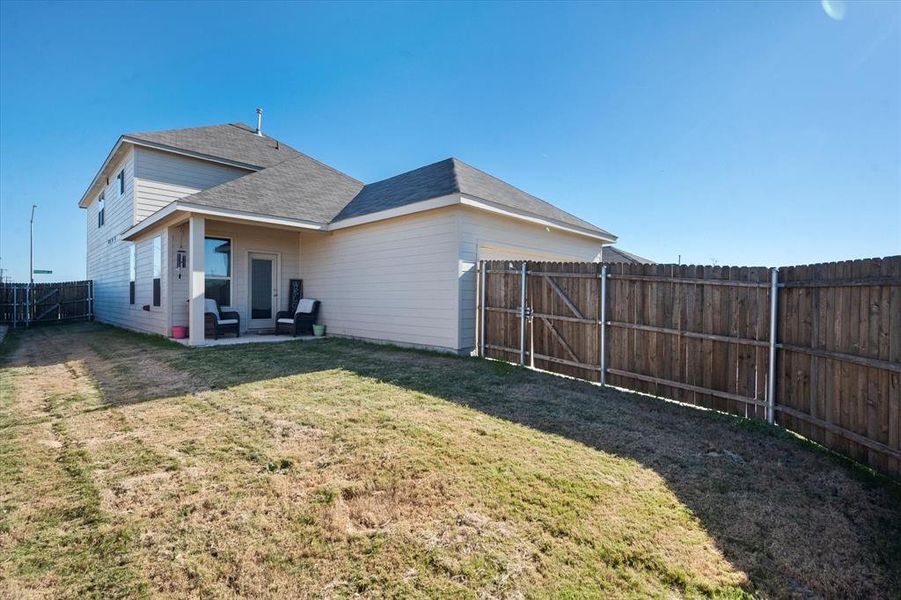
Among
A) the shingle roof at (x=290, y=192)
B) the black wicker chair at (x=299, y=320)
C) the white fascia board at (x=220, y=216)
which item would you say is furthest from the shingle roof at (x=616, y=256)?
the white fascia board at (x=220, y=216)

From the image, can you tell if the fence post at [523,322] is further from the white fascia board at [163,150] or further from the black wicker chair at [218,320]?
the white fascia board at [163,150]

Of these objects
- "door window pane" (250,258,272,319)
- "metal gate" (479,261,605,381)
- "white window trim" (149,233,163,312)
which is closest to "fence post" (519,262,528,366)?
"metal gate" (479,261,605,381)

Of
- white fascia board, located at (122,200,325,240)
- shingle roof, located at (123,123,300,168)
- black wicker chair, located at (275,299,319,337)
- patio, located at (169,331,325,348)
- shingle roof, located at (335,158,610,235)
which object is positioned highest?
shingle roof, located at (123,123,300,168)

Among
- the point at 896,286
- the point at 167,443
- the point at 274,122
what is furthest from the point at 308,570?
the point at 274,122

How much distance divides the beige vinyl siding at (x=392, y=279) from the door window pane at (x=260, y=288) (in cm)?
116

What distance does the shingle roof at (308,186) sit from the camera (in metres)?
8.93

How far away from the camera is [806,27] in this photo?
21.9 ft

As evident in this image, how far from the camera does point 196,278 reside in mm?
8570

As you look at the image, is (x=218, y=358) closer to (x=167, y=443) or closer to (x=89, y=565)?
(x=167, y=443)

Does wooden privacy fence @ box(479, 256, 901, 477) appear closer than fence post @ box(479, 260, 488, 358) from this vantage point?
Yes

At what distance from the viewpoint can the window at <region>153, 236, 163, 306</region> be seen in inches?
410

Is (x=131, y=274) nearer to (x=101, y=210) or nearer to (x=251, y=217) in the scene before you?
(x=101, y=210)

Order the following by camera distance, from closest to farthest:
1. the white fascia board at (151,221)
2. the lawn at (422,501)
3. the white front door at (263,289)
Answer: the lawn at (422,501) < the white fascia board at (151,221) < the white front door at (263,289)

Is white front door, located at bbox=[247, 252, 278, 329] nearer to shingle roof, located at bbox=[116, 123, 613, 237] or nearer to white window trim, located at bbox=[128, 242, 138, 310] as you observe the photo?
shingle roof, located at bbox=[116, 123, 613, 237]
